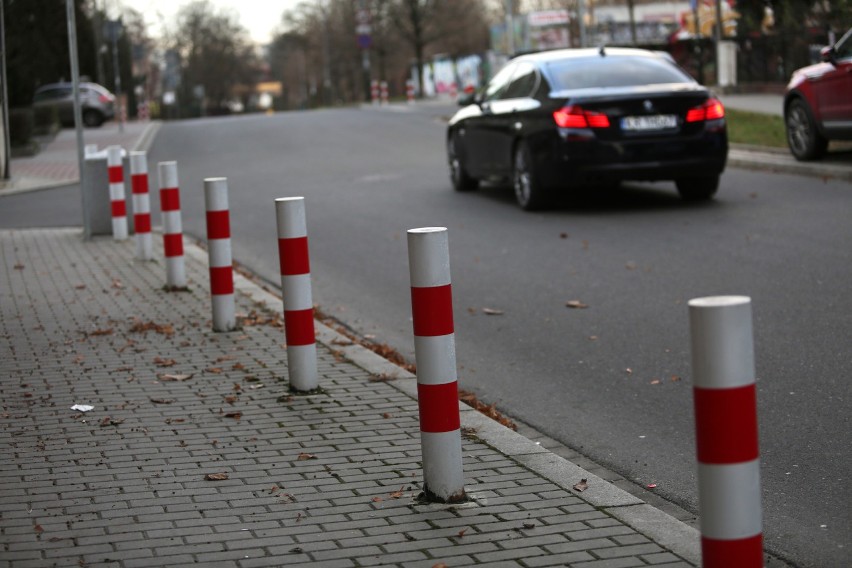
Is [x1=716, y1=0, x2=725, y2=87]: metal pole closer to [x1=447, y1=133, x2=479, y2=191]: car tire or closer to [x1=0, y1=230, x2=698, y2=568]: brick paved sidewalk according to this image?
A: [x1=447, y1=133, x2=479, y2=191]: car tire

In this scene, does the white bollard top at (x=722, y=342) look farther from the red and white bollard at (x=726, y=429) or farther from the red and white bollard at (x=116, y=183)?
the red and white bollard at (x=116, y=183)

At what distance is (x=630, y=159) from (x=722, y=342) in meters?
10.9

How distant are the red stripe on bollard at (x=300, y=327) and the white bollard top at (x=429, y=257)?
81.3 inches

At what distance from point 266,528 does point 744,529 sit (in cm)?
190

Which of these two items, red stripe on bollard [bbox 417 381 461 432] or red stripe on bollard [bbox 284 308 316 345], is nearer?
red stripe on bollard [bbox 417 381 461 432]

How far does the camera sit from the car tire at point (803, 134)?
16953mm

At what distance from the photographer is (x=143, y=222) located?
11.9 meters

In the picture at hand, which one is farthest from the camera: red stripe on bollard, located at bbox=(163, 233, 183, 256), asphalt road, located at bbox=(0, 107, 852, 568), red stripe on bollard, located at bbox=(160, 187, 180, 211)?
red stripe on bollard, located at bbox=(163, 233, 183, 256)

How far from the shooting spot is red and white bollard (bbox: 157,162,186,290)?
10055 mm

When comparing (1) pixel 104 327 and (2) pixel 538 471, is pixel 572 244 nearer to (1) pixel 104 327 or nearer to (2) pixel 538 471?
(1) pixel 104 327

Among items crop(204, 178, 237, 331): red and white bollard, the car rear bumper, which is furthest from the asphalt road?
crop(204, 178, 237, 331): red and white bollard

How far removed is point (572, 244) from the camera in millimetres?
12086

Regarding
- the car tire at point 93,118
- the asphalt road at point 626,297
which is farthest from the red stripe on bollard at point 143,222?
the car tire at point 93,118

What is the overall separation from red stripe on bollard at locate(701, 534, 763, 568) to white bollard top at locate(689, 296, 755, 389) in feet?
1.30
